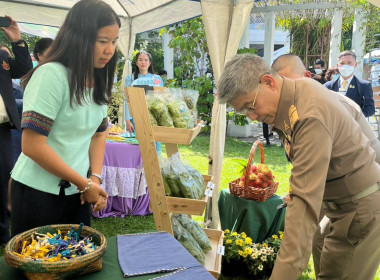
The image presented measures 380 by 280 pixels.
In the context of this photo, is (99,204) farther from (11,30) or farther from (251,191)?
(251,191)

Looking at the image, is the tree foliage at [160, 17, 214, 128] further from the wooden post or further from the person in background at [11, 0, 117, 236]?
the person in background at [11, 0, 117, 236]

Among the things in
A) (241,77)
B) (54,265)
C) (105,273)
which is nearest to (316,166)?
(241,77)

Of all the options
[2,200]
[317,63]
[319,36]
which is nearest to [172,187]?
[2,200]

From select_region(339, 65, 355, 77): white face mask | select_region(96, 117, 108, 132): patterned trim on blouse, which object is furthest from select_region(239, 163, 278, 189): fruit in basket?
select_region(339, 65, 355, 77): white face mask

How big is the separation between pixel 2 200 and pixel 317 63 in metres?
6.17

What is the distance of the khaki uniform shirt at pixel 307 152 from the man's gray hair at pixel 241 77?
12 cm

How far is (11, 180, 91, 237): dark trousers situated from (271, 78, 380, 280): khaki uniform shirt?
827 millimetres

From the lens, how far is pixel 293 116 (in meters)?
1.33

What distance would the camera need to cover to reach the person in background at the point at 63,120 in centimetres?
126

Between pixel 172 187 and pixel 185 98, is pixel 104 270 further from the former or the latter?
pixel 185 98

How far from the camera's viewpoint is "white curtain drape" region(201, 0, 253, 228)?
3.13m

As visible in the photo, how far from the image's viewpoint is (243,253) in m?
2.76

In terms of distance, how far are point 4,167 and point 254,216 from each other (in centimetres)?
208

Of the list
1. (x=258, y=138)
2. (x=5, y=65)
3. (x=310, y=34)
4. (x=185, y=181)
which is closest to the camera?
(x=185, y=181)
